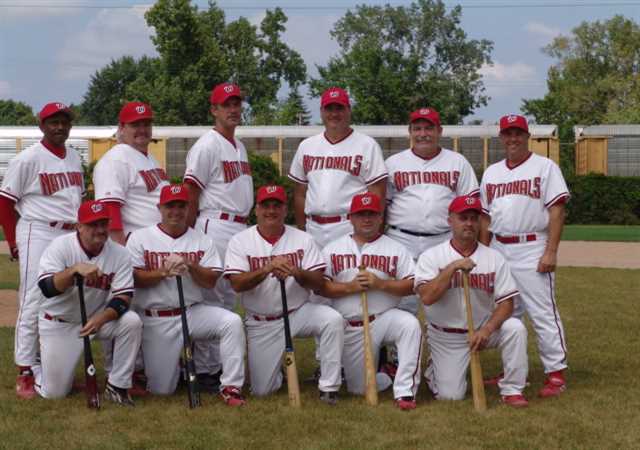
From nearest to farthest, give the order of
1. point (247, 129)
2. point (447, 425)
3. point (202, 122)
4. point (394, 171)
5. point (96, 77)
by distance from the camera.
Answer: point (447, 425) < point (394, 171) < point (247, 129) < point (202, 122) < point (96, 77)

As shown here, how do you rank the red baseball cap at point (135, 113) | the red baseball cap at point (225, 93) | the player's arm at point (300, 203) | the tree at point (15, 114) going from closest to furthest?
1. the red baseball cap at point (135, 113)
2. the red baseball cap at point (225, 93)
3. the player's arm at point (300, 203)
4. the tree at point (15, 114)

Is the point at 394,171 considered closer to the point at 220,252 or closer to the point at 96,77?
the point at 220,252

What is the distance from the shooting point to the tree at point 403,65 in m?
38.5

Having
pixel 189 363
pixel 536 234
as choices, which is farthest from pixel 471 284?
pixel 189 363

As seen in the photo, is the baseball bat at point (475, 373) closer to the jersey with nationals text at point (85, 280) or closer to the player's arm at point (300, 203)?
the player's arm at point (300, 203)

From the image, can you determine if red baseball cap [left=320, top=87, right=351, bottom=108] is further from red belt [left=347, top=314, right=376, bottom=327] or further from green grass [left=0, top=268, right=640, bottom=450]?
green grass [left=0, top=268, right=640, bottom=450]

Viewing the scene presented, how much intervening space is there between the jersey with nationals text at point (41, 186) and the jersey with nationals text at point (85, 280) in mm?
413

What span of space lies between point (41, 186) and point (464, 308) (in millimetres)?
3294

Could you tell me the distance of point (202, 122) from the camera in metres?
40.0

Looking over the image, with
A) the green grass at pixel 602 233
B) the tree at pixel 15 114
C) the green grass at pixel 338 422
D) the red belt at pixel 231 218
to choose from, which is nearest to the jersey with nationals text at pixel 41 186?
the red belt at pixel 231 218

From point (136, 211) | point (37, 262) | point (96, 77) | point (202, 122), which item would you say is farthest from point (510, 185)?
point (96, 77)

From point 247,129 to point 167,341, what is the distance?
20.8 m

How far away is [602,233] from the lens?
22031 mm

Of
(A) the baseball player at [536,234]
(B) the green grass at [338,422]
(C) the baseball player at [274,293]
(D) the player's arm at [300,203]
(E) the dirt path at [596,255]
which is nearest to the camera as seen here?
(B) the green grass at [338,422]
